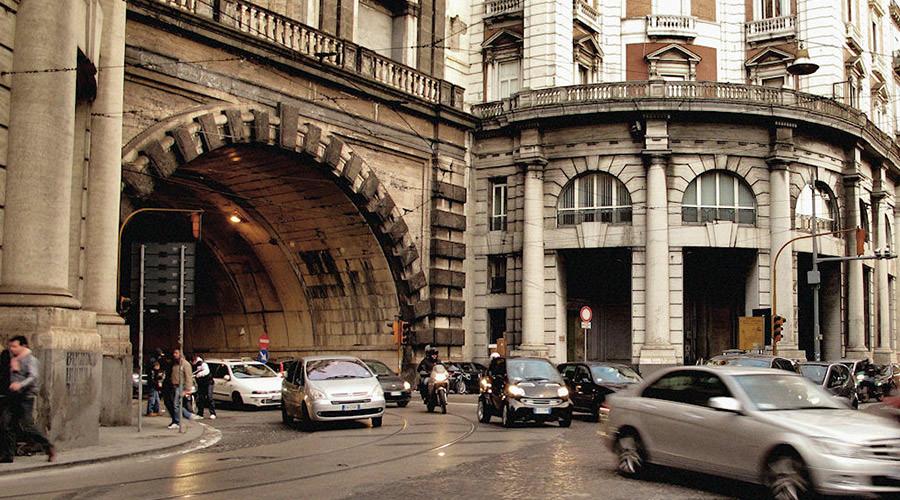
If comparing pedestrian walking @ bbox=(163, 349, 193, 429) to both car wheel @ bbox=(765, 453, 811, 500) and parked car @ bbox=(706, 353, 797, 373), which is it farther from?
car wheel @ bbox=(765, 453, 811, 500)

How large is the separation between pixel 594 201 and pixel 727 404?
29.2 meters

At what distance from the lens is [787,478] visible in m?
9.85

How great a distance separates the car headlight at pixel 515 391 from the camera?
20.8m

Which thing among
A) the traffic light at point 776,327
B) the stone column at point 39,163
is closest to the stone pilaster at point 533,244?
the traffic light at point 776,327

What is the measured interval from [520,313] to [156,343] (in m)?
17.1

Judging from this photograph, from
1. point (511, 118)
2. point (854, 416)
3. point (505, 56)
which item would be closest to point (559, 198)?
point (511, 118)

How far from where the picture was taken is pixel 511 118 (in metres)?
39.6

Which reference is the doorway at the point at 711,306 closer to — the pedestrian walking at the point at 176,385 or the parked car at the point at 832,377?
the parked car at the point at 832,377

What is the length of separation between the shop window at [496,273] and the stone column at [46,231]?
83.0 ft

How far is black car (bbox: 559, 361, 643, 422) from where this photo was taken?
2381cm

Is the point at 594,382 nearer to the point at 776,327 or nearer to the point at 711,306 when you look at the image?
the point at 776,327

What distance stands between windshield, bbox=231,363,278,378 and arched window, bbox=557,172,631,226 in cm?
1473

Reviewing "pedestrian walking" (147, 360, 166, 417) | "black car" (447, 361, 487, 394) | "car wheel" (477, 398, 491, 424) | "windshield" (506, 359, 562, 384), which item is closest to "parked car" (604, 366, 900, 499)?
"windshield" (506, 359, 562, 384)

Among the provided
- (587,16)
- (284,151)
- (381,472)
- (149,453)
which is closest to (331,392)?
(149,453)
